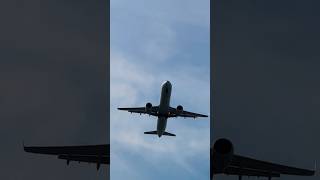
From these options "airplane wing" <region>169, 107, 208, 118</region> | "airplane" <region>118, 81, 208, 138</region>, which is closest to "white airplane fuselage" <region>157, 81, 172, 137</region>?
"airplane" <region>118, 81, 208, 138</region>
